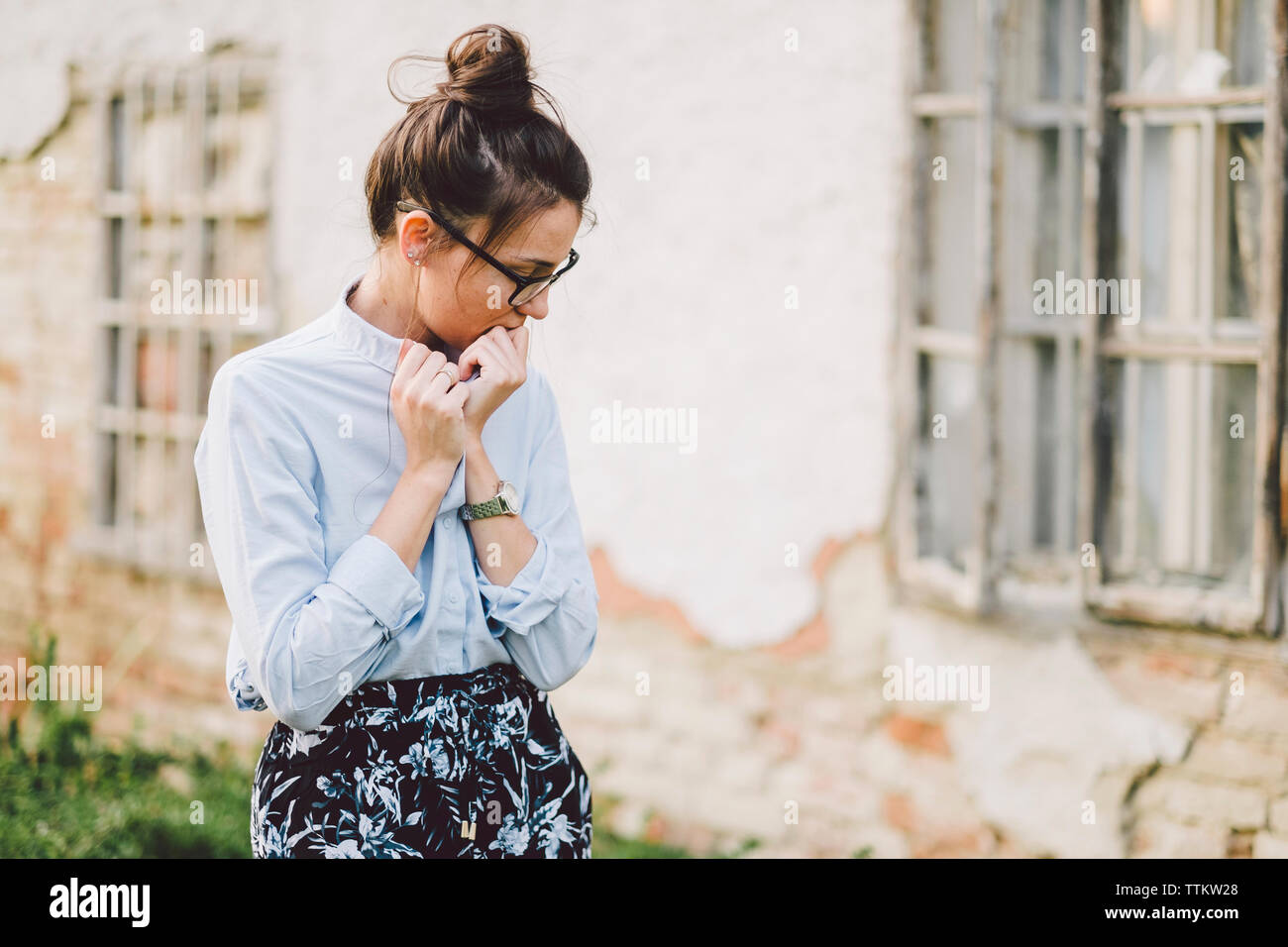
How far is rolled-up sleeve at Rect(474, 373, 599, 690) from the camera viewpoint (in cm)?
178

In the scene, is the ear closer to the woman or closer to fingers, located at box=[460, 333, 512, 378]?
the woman

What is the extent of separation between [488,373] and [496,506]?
0.64ft

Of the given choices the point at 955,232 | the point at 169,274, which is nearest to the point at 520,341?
the point at 955,232

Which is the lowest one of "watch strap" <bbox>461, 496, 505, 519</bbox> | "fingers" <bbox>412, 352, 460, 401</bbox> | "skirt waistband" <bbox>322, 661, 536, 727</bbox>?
"skirt waistband" <bbox>322, 661, 536, 727</bbox>

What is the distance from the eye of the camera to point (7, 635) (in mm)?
5531

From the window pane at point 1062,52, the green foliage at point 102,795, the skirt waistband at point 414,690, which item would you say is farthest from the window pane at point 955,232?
the green foliage at point 102,795

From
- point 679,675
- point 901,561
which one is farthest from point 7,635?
point 901,561

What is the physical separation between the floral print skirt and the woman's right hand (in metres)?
0.32

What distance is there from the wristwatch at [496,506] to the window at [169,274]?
3.46 metres

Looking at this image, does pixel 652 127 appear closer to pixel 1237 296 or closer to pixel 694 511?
pixel 694 511

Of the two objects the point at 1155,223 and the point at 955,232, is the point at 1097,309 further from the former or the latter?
the point at 955,232

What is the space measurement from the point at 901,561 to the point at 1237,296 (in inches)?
48.5

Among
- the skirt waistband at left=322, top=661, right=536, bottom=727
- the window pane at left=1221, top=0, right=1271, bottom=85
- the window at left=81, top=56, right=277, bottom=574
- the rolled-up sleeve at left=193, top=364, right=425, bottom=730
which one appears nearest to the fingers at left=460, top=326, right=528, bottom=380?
the rolled-up sleeve at left=193, top=364, right=425, bottom=730

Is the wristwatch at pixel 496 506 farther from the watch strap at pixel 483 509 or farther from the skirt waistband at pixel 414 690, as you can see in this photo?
the skirt waistband at pixel 414 690
